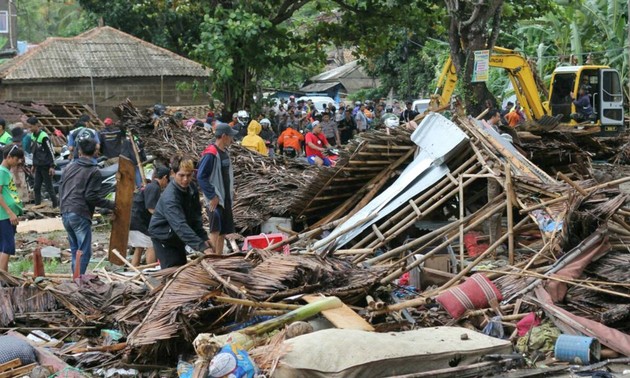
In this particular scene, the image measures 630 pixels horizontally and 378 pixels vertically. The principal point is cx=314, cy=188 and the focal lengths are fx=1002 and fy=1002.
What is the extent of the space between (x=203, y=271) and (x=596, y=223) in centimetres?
334

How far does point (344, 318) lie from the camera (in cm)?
771

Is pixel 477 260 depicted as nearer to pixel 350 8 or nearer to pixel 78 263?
pixel 78 263

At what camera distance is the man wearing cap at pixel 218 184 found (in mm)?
11266

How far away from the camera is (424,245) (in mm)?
10852

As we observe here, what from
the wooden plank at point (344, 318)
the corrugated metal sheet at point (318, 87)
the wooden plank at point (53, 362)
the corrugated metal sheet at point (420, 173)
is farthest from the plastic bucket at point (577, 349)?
the corrugated metal sheet at point (318, 87)

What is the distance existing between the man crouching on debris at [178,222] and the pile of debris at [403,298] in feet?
1.47

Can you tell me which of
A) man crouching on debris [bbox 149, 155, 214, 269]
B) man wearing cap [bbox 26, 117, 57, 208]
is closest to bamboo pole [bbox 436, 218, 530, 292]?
man crouching on debris [bbox 149, 155, 214, 269]

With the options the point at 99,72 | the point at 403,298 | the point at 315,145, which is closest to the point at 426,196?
the point at 403,298

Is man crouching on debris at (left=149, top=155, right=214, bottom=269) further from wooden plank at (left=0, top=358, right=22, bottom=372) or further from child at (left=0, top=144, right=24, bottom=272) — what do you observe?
child at (left=0, top=144, right=24, bottom=272)

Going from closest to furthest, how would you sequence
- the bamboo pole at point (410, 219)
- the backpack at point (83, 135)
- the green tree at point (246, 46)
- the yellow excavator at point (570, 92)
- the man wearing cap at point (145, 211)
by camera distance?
the bamboo pole at point (410, 219) < the backpack at point (83, 135) < the man wearing cap at point (145, 211) < the green tree at point (246, 46) < the yellow excavator at point (570, 92)

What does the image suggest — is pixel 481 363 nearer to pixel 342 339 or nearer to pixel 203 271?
pixel 342 339

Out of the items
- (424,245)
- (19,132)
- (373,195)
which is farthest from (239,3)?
(424,245)

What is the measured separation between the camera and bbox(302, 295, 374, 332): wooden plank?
759 centimetres

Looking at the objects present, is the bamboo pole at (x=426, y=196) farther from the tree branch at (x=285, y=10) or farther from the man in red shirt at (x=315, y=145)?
the tree branch at (x=285, y=10)
